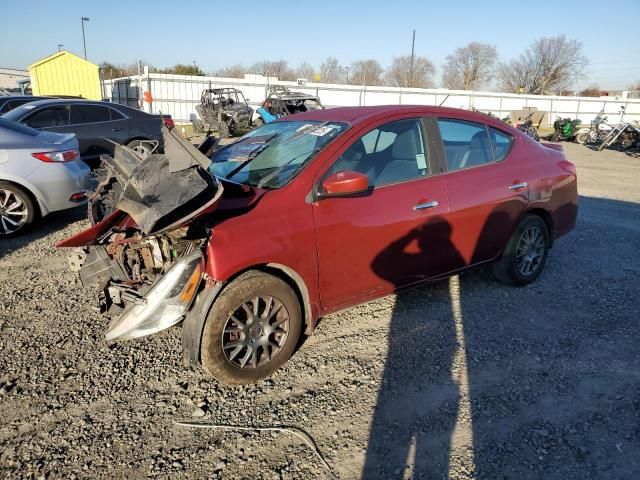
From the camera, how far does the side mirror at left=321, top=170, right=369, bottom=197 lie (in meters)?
2.97

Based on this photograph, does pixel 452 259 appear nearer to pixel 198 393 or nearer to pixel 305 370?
pixel 305 370

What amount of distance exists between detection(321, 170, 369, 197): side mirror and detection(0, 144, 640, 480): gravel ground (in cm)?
124

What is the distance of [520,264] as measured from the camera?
178 inches

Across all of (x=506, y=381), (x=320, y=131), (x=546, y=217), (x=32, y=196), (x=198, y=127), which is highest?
(x=320, y=131)

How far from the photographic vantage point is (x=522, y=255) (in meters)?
4.52

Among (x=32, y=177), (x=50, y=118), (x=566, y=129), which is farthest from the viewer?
(x=566, y=129)

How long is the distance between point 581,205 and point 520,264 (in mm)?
5120

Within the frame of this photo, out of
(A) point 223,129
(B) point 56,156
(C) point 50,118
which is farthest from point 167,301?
(A) point 223,129

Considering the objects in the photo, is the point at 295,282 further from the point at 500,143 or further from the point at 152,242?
the point at 500,143

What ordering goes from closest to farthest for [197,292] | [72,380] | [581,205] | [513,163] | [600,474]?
[600,474]
[197,292]
[72,380]
[513,163]
[581,205]

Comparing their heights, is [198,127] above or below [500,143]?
below

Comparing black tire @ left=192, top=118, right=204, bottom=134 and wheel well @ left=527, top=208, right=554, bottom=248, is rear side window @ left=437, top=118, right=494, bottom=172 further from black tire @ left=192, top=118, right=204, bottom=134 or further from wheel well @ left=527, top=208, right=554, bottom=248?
black tire @ left=192, top=118, right=204, bottom=134

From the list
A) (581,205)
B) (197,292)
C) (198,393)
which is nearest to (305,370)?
(198,393)

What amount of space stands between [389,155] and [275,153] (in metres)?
0.89
